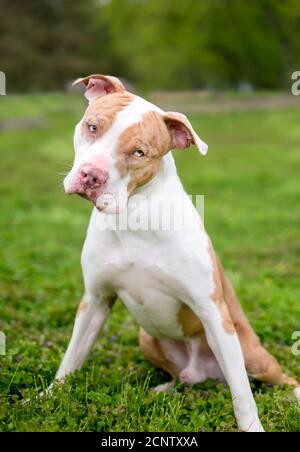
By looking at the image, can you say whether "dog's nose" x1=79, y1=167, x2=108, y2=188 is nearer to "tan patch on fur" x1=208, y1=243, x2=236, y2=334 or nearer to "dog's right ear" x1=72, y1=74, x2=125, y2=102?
"dog's right ear" x1=72, y1=74, x2=125, y2=102

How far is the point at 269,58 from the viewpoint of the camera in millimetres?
33344

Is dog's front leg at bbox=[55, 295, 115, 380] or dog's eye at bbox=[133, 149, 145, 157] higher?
dog's eye at bbox=[133, 149, 145, 157]

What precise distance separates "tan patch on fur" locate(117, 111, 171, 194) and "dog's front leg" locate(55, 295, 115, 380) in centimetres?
86

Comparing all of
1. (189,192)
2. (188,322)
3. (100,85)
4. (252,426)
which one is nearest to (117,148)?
(100,85)

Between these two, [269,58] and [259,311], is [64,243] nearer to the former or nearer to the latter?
[259,311]

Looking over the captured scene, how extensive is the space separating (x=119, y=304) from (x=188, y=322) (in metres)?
2.00

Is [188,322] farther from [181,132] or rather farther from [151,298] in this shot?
[181,132]

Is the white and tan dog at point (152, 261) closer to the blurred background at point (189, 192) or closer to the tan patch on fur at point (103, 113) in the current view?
the tan patch on fur at point (103, 113)

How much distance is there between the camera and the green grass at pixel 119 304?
319 cm

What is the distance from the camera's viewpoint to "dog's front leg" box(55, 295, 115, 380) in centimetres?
355

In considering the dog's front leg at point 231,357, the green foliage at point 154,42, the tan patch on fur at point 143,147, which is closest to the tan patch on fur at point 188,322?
the dog's front leg at point 231,357

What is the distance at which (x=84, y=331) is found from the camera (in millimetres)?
3590

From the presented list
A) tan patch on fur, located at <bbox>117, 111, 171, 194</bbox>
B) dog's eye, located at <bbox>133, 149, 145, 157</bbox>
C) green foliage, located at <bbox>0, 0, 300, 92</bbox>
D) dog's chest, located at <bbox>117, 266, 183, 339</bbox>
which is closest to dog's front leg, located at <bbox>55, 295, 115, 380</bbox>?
dog's chest, located at <bbox>117, 266, 183, 339</bbox>

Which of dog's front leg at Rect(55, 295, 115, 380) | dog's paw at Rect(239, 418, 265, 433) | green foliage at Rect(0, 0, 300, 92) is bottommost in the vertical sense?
dog's paw at Rect(239, 418, 265, 433)
